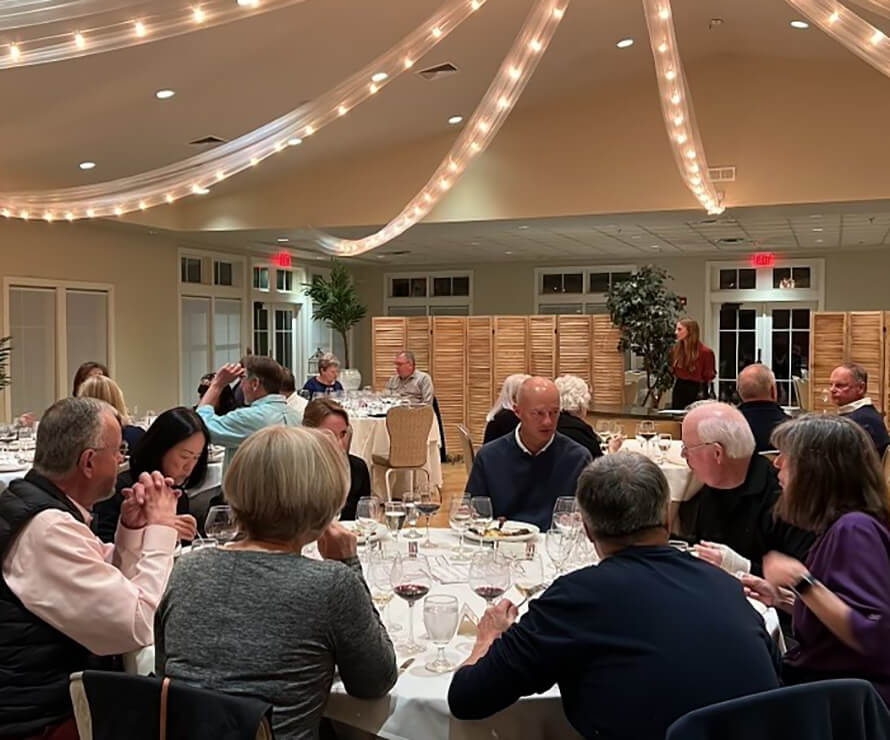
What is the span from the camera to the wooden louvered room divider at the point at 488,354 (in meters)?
10.7

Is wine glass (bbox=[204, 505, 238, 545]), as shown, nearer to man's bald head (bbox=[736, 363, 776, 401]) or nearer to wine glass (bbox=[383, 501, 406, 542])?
wine glass (bbox=[383, 501, 406, 542])

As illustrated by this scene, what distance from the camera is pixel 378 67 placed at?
15.6 ft

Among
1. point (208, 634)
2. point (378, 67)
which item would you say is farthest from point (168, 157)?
point (208, 634)

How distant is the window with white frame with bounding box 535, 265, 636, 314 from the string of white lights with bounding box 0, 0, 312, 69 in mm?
12907

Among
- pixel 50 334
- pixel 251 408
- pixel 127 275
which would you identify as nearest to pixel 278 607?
pixel 251 408

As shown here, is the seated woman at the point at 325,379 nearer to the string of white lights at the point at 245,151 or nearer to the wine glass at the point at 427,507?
the string of white lights at the point at 245,151

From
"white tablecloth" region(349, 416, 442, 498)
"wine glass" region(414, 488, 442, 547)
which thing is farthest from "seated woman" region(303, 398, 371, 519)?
"white tablecloth" region(349, 416, 442, 498)

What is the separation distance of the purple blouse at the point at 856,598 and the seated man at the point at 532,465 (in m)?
1.83

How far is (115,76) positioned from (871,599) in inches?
259

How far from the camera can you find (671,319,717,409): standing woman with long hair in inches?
371

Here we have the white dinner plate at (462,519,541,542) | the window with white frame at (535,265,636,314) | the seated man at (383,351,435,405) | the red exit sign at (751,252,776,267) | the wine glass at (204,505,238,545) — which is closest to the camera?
the wine glass at (204,505,238,545)

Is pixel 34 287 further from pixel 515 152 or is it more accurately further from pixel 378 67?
pixel 378 67

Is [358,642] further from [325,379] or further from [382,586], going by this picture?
[325,379]

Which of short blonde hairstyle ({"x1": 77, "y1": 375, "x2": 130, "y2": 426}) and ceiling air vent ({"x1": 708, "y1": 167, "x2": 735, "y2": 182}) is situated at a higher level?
ceiling air vent ({"x1": 708, "y1": 167, "x2": 735, "y2": 182})
